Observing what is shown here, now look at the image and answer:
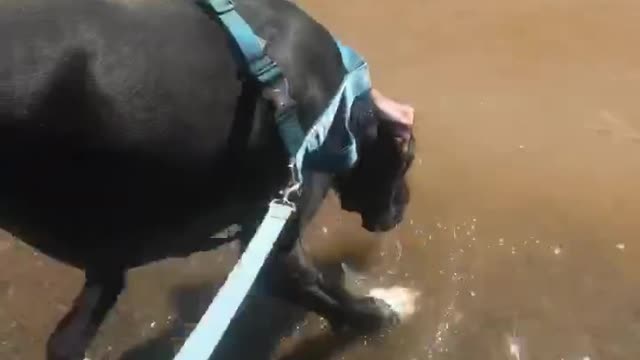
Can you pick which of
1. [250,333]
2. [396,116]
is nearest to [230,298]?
[396,116]

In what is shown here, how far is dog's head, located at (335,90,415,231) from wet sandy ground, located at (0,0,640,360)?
318mm

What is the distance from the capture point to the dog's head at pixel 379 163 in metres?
2.21

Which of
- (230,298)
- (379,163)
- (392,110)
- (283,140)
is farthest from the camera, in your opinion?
(379,163)

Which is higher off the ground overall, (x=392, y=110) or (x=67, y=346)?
(x=392, y=110)

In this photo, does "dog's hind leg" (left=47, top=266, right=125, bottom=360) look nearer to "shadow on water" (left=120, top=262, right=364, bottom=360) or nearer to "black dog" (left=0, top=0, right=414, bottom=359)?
"black dog" (left=0, top=0, right=414, bottom=359)

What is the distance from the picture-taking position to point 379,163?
233cm

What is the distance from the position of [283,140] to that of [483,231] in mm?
1186

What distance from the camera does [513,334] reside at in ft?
8.45

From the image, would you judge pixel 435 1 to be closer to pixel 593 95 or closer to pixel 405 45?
pixel 405 45

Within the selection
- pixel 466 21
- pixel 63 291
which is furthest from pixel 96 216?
pixel 466 21

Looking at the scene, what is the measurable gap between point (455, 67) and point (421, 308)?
1.09m

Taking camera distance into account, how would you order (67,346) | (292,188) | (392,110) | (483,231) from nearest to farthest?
A: (292,188) → (67,346) → (392,110) → (483,231)

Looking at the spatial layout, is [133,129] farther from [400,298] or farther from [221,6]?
[400,298]

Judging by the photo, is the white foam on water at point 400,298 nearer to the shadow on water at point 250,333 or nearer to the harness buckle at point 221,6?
the shadow on water at point 250,333
